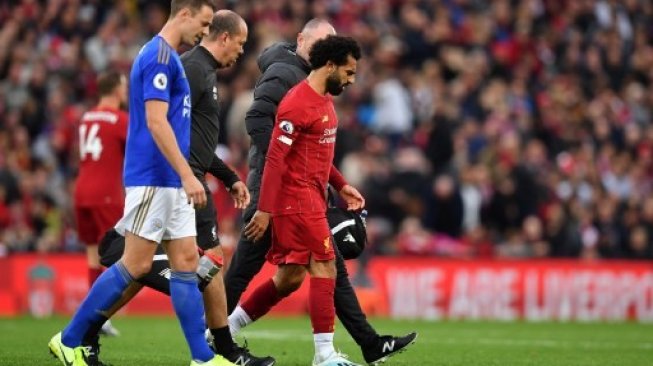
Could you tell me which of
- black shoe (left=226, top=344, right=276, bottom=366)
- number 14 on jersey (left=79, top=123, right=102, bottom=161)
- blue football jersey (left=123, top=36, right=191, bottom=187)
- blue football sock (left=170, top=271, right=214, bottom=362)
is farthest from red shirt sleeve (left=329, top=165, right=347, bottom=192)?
number 14 on jersey (left=79, top=123, right=102, bottom=161)

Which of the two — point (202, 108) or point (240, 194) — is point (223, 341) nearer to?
point (240, 194)

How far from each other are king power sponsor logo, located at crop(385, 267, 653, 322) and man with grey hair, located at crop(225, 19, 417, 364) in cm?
851

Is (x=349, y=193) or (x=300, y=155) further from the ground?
(x=300, y=155)

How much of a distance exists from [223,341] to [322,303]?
2.36 ft

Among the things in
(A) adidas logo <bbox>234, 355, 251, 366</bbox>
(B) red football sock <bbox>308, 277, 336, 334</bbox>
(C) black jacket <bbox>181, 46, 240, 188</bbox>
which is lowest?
(A) adidas logo <bbox>234, 355, 251, 366</bbox>

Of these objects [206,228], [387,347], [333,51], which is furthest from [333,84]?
[387,347]

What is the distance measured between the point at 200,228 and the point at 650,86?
16.9 m

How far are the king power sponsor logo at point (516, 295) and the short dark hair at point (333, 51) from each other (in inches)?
379

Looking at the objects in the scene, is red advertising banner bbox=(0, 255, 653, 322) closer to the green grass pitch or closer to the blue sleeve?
the green grass pitch

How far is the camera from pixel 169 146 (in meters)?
7.93

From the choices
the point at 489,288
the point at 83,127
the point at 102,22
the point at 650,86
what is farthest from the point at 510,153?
the point at 83,127

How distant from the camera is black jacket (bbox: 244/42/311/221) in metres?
9.92

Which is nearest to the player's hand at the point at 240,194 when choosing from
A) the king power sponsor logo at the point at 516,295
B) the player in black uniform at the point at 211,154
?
the player in black uniform at the point at 211,154

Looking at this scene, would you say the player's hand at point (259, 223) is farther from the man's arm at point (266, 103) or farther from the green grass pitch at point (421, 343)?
the green grass pitch at point (421, 343)
